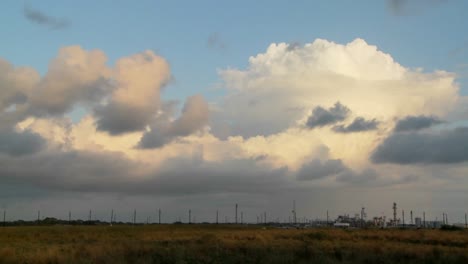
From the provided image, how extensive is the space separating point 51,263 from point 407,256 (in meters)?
20.0

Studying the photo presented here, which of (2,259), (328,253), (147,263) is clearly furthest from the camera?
(328,253)

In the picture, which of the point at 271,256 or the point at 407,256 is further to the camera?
the point at 407,256

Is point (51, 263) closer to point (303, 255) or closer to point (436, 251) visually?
point (303, 255)

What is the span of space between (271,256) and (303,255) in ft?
10.5

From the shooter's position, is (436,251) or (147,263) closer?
(147,263)

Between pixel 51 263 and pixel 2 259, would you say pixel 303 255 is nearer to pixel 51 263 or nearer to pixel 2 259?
pixel 51 263

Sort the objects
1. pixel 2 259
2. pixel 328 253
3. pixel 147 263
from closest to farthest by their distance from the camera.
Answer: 1. pixel 147 263
2. pixel 2 259
3. pixel 328 253

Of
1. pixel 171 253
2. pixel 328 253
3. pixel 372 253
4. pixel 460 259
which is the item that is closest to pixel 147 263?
pixel 171 253

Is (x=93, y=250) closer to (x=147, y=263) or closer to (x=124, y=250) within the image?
(x=124, y=250)

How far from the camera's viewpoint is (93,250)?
34.5 metres

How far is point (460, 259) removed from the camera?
29.9 metres

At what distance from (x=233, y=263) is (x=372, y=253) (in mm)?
9405

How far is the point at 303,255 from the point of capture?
32.5 metres

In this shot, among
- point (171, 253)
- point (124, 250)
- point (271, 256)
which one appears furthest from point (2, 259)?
point (271, 256)
